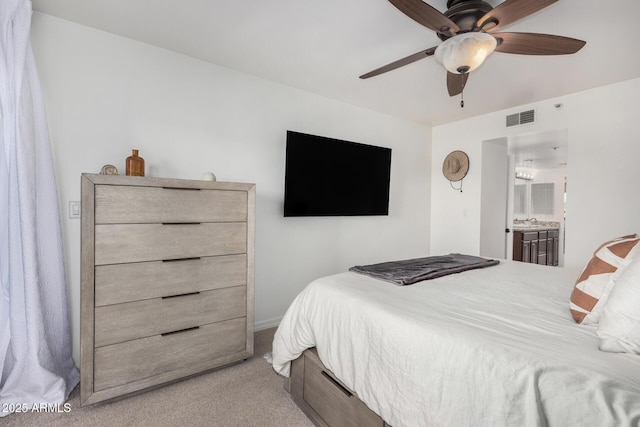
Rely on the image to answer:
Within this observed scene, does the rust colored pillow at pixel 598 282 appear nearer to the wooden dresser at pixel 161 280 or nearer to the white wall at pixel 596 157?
the wooden dresser at pixel 161 280

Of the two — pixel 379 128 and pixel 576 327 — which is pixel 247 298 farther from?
pixel 379 128

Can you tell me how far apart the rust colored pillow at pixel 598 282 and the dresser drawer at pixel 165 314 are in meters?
1.87

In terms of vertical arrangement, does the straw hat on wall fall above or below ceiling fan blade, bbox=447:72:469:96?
below

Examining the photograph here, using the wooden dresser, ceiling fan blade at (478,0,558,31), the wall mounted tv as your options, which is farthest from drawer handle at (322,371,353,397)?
ceiling fan blade at (478,0,558,31)

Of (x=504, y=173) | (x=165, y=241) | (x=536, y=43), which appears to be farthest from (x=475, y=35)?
(x=504, y=173)

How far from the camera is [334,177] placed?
3230 mm

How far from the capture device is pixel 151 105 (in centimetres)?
235

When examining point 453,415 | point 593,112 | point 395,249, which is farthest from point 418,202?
point 453,415

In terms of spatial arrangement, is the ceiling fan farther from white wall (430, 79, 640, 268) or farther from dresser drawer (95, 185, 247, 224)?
white wall (430, 79, 640, 268)

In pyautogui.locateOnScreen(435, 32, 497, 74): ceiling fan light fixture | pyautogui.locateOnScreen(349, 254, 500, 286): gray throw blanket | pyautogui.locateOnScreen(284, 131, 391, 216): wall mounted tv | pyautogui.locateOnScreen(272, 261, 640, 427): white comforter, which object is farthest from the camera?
pyautogui.locateOnScreen(284, 131, 391, 216): wall mounted tv

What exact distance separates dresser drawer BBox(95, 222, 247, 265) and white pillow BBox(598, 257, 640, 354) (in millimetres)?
1913

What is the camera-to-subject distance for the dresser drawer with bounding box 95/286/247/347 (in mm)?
1761

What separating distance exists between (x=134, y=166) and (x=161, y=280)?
2.53 ft

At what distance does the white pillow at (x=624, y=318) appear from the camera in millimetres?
903
